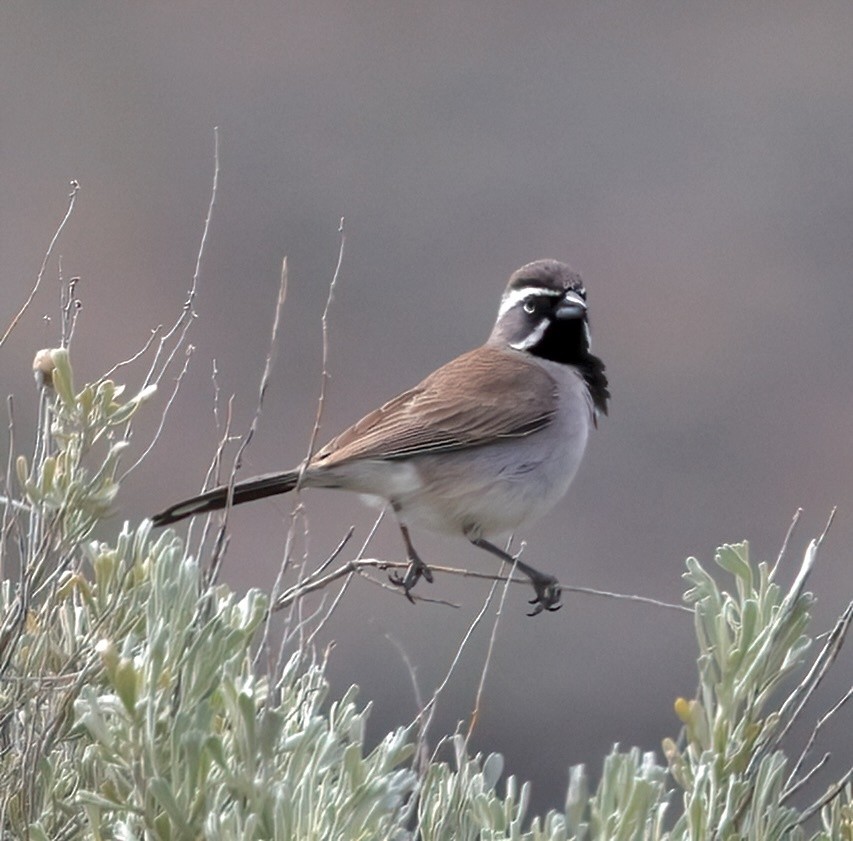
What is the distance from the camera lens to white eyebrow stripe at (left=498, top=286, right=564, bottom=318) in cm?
634

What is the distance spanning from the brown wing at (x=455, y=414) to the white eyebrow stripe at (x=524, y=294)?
0.78 ft

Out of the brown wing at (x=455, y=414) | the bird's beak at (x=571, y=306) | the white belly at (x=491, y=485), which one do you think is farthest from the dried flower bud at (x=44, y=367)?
the bird's beak at (x=571, y=306)

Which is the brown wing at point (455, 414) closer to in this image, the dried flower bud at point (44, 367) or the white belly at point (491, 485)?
the white belly at point (491, 485)

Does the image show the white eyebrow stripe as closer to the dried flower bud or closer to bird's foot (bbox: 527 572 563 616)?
bird's foot (bbox: 527 572 563 616)

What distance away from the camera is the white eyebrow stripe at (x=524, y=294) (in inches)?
250

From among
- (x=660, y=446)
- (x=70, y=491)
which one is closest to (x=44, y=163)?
(x=660, y=446)

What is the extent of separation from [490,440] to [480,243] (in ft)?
41.3

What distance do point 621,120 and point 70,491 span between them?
1840 cm

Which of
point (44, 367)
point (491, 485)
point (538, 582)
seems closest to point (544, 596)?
point (491, 485)

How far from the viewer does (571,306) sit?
20.6 ft

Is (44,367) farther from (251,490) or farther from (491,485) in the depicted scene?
(491,485)

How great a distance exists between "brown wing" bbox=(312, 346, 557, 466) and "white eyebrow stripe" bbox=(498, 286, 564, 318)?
239mm

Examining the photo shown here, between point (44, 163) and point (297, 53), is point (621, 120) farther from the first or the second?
point (44, 163)

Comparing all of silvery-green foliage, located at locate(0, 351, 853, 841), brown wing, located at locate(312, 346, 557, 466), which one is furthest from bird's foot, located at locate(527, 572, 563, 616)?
silvery-green foliage, located at locate(0, 351, 853, 841)
